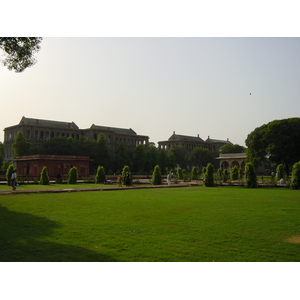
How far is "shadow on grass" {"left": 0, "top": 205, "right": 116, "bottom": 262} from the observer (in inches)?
206

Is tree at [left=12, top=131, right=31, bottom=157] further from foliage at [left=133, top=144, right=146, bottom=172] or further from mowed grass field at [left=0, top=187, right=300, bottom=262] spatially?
mowed grass field at [left=0, top=187, right=300, bottom=262]

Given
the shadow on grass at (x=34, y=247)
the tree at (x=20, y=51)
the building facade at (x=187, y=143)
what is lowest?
the shadow on grass at (x=34, y=247)

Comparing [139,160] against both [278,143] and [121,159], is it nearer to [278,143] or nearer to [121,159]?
[121,159]

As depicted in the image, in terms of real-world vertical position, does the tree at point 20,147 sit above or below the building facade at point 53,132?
below

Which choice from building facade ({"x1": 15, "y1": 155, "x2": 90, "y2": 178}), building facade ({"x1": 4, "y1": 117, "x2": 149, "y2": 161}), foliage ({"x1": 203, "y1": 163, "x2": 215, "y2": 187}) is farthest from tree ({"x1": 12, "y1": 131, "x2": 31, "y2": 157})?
foliage ({"x1": 203, "y1": 163, "x2": 215, "y2": 187})

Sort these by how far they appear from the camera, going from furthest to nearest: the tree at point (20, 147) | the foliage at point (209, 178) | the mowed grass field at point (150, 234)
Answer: the tree at point (20, 147)
the foliage at point (209, 178)
the mowed grass field at point (150, 234)

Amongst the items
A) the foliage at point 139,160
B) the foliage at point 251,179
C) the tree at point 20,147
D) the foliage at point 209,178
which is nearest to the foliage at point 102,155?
the foliage at point 139,160

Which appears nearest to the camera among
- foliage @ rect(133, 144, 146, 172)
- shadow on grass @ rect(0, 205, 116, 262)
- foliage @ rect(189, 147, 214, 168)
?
shadow on grass @ rect(0, 205, 116, 262)

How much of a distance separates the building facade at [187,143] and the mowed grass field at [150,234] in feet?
311

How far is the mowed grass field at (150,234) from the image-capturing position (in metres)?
5.41

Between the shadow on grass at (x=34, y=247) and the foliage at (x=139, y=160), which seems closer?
the shadow on grass at (x=34, y=247)

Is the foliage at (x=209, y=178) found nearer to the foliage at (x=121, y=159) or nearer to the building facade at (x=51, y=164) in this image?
the building facade at (x=51, y=164)
